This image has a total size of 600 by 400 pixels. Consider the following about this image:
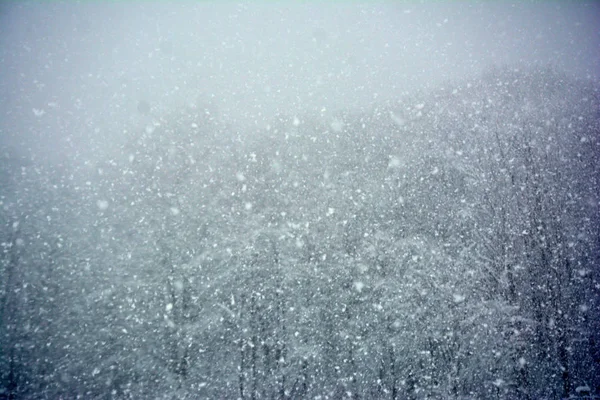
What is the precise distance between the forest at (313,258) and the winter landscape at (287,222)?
0.09ft

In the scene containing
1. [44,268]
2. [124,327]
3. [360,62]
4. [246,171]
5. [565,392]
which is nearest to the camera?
[565,392]

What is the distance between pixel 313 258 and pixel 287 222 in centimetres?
73

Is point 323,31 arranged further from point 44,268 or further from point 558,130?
point 44,268

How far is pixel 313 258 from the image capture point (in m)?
4.58

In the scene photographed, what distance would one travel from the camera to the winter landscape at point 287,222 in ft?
12.5

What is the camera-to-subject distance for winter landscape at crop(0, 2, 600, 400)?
382 cm

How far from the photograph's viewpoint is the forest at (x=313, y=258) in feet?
12.4

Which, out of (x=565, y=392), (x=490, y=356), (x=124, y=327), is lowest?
(x=565, y=392)

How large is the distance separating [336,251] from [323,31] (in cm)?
597

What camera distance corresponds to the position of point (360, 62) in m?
7.36

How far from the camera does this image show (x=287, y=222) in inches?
193

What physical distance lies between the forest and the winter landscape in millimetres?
26

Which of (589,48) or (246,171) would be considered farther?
(589,48)

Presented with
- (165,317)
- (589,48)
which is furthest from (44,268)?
(589,48)
